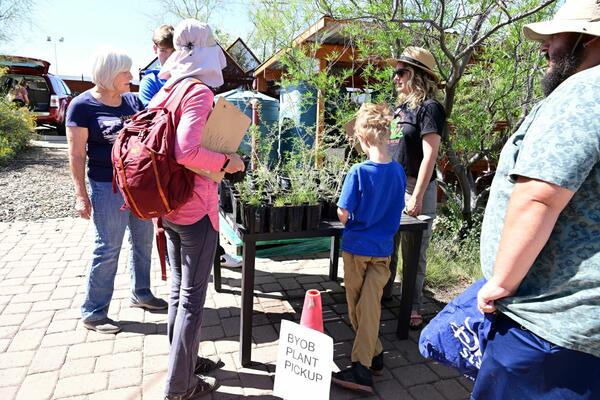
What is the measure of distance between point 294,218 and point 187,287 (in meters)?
0.76

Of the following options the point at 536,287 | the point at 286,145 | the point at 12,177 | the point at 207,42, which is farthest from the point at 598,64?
the point at 12,177

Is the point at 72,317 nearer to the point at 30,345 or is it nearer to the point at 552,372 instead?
the point at 30,345

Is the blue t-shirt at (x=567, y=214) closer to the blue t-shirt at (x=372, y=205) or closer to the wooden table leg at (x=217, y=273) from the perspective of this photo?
the blue t-shirt at (x=372, y=205)

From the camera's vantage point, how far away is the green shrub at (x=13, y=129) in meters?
9.03

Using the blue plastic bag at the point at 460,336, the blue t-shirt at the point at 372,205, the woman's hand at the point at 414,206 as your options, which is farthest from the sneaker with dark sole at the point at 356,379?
the woman's hand at the point at 414,206

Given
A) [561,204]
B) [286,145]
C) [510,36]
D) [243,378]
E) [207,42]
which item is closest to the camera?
[561,204]

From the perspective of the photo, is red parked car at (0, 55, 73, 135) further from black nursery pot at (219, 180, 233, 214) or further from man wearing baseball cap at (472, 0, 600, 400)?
man wearing baseball cap at (472, 0, 600, 400)

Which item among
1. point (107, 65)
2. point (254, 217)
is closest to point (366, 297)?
point (254, 217)

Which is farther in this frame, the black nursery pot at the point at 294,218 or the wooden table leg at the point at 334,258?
the wooden table leg at the point at 334,258

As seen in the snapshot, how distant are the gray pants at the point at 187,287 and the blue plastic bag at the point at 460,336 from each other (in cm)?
110

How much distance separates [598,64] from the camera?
1.26 meters

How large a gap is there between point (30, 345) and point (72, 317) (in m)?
0.38

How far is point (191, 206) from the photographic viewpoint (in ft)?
6.53

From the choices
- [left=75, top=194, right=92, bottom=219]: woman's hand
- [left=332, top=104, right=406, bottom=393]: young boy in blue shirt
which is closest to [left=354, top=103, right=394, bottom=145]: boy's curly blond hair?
[left=332, top=104, right=406, bottom=393]: young boy in blue shirt
